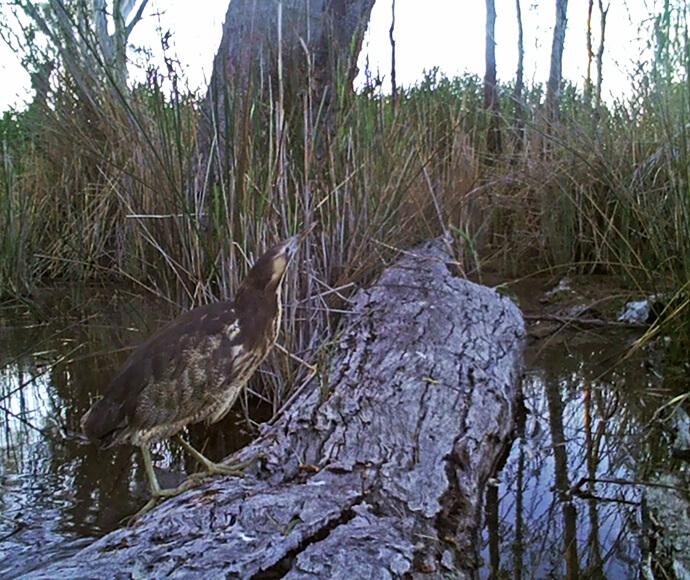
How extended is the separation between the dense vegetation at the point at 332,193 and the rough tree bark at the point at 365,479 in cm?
38

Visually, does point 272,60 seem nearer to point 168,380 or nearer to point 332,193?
point 332,193

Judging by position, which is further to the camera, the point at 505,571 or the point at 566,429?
the point at 566,429

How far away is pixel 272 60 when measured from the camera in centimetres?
340

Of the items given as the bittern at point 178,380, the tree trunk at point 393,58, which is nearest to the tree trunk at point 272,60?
the tree trunk at point 393,58

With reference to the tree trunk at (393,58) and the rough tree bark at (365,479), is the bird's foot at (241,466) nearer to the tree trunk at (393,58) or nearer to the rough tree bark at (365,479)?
the rough tree bark at (365,479)

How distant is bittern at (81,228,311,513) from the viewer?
6.87ft

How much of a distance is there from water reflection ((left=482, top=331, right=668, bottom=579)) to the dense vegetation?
0.49 meters

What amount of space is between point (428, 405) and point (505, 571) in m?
0.55

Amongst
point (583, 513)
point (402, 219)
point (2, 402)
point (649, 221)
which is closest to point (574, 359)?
point (649, 221)

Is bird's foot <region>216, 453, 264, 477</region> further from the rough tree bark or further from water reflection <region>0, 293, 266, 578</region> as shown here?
water reflection <region>0, 293, 266, 578</region>

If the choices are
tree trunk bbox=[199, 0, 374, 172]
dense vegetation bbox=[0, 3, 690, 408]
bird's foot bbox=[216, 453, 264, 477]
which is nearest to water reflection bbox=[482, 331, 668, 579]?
dense vegetation bbox=[0, 3, 690, 408]

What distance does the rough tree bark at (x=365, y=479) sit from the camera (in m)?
1.55

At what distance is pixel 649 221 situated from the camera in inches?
142

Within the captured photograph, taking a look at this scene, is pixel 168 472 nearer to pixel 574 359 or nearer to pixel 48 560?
A: pixel 48 560
